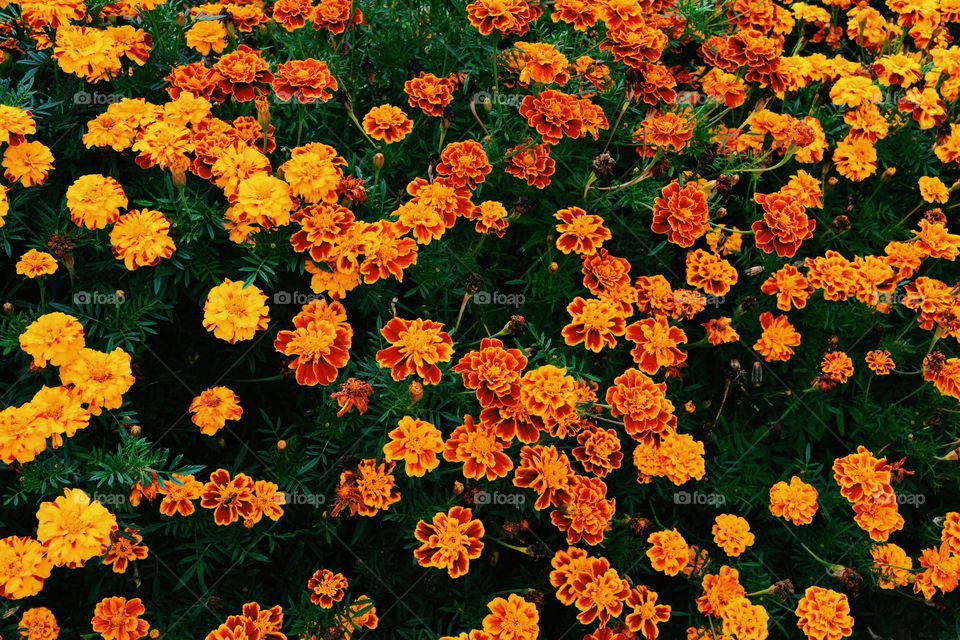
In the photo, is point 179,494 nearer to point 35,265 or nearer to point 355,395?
point 355,395

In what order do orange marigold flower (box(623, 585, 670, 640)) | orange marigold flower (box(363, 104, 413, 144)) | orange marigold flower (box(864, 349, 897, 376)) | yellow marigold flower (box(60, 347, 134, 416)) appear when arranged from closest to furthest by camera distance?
yellow marigold flower (box(60, 347, 134, 416)), orange marigold flower (box(623, 585, 670, 640)), orange marigold flower (box(363, 104, 413, 144)), orange marigold flower (box(864, 349, 897, 376))

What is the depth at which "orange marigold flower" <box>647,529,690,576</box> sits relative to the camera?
2662 millimetres

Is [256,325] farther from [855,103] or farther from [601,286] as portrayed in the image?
[855,103]

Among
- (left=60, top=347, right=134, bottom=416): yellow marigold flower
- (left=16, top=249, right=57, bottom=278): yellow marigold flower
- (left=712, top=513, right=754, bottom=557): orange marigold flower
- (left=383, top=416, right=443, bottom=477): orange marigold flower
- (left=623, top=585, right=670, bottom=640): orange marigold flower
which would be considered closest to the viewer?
(left=60, top=347, right=134, bottom=416): yellow marigold flower

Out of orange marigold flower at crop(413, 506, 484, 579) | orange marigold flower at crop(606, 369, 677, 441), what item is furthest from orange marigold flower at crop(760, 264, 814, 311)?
orange marigold flower at crop(413, 506, 484, 579)

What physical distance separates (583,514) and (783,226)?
4.42 ft

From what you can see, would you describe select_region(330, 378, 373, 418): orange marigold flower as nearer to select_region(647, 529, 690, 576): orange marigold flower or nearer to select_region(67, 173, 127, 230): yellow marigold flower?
select_region(67, 173, 127, 230): yellow marigold flower

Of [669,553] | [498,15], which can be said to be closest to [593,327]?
[669,553]

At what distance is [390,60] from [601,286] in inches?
58.1

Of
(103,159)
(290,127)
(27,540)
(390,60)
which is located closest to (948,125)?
(390,60)

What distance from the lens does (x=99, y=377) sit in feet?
7.43

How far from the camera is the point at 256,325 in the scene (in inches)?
90.6

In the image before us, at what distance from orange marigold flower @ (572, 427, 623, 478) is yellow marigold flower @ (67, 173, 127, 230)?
5.66 ft

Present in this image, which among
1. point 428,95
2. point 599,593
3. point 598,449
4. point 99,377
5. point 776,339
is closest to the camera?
point 99,377
